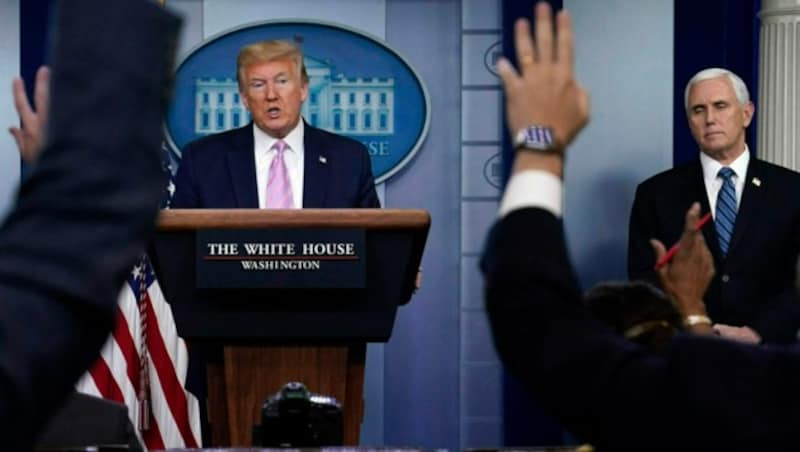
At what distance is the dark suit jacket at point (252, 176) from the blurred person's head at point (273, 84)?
14cm

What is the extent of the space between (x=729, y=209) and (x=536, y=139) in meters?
4.21

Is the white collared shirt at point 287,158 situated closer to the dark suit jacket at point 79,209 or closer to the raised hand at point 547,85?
the raised hand at point 547,85

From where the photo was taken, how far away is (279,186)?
4910 millimetres

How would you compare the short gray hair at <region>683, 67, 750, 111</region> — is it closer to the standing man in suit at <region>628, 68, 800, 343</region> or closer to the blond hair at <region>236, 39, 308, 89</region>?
the standing man in suit at <region>628, 68, 800, 343</region>

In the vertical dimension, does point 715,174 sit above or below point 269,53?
below

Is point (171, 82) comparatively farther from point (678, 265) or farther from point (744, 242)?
point (744, 242)

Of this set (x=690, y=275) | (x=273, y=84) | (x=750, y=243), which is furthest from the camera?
(x=750, y=243)

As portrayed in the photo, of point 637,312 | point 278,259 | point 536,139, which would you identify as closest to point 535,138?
point 536,139

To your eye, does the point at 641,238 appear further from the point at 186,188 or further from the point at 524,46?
the point at 524,46

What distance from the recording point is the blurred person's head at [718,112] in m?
→ 5.70

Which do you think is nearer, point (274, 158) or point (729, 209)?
point (274, 158)

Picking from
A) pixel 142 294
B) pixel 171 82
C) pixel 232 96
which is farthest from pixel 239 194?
pixel 171 82

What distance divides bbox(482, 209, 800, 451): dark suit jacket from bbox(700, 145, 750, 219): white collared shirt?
425cm

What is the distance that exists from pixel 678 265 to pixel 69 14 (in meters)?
2.58
